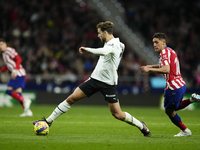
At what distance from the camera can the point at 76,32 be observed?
72.8 ft

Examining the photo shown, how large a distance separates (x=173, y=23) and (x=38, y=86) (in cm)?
1044

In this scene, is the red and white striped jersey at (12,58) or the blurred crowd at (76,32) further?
the blurred crowd at (76,32)

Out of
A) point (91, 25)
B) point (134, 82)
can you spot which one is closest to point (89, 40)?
point (91, 25)

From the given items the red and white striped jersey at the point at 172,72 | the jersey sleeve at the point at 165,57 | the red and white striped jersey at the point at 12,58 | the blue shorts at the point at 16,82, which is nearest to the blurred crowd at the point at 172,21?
the blue shorts at the point at 16,82

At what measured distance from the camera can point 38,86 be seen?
17.9 m

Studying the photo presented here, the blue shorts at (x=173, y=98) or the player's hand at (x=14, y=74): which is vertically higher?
the blue shorts at (x=173, y=98)

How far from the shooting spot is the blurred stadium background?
17.8 m

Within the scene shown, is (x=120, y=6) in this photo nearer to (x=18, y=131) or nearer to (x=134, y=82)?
(x=134, y=82)

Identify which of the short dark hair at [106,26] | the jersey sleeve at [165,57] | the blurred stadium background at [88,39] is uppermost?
the short dark hair at [106,26]

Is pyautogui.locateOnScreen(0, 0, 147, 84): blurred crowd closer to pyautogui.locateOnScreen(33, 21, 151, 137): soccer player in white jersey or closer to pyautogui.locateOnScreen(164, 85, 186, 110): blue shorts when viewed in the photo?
pyautogui.locateOnScreen(33, 21, 151, 137): soccer player in white jersey

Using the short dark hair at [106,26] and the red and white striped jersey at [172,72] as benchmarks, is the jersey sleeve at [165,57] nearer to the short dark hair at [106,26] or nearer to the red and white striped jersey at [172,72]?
the red and white striped jersey at [172,72]

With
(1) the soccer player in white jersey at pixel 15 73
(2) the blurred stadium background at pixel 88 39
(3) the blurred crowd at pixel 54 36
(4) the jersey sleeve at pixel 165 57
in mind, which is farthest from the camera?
(3) the blurred crowd at pixel 54 36

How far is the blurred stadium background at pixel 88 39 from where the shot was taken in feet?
58.4

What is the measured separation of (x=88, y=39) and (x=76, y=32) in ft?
3.26
